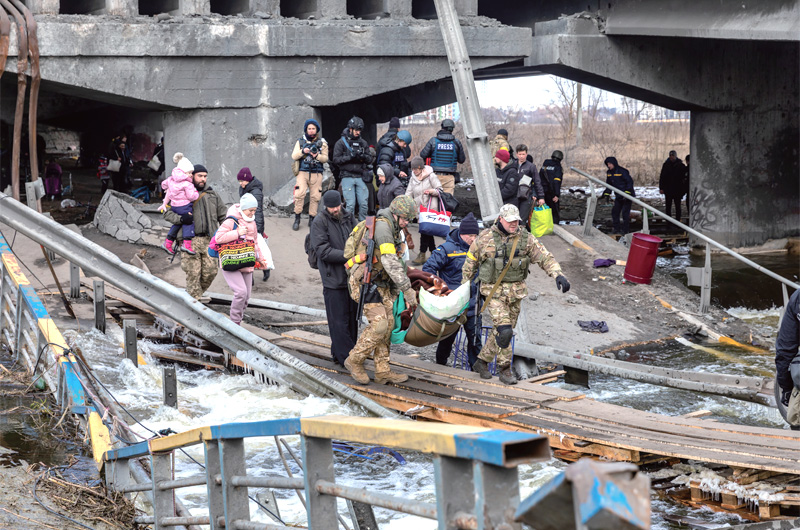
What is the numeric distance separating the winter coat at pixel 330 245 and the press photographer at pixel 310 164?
531 cm

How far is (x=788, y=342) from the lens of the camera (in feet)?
21.9

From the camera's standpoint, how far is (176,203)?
10.1m

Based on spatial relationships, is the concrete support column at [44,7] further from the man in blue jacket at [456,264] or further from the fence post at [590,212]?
the fence post at [590,212]

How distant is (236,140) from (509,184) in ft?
16.4

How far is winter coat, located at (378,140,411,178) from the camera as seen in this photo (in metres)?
13.0

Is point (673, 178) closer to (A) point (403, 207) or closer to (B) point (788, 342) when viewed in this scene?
(A) point (403, 207)

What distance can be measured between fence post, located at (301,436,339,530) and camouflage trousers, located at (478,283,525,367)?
202 inches

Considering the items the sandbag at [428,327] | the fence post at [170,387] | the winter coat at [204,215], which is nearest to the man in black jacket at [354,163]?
the winter coat at [204,215]

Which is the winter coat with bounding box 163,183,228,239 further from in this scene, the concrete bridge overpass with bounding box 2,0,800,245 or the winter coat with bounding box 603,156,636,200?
the winter coat with bounding box 603,156,636,200

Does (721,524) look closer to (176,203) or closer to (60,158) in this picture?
(176,203)

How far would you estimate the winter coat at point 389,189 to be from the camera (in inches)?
484

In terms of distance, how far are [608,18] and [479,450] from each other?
15963 millimetres

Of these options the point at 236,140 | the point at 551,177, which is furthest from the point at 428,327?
the point at 551,177

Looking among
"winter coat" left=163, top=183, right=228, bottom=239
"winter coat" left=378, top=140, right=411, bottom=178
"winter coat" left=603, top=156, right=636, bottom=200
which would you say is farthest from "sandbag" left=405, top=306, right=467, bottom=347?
"winter coat" left=603, top=156, right=636, bottom=200
